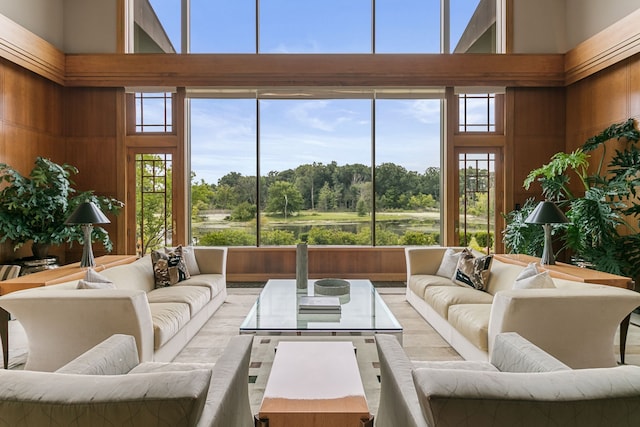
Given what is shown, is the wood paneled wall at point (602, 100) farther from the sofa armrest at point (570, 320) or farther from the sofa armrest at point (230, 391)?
the sofa armrest at point (230, 391)

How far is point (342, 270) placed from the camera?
6.10 metres

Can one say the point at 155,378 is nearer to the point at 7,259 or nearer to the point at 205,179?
the point at 7,259

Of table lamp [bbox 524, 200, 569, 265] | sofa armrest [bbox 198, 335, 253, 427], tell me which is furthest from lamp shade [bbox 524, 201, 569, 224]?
sofa armrest [bbox 198, 335, 253, 427]

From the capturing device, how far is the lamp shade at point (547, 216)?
3.58 m

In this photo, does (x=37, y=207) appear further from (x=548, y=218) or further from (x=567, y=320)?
(x=548, y=218)

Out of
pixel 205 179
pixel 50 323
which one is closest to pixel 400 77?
pixel 205 179

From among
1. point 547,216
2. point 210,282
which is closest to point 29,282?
point 210,282

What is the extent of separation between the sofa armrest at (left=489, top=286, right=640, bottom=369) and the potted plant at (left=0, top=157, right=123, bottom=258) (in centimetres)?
483

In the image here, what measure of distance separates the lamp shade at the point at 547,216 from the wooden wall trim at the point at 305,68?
9.01 ft

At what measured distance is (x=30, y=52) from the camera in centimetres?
480

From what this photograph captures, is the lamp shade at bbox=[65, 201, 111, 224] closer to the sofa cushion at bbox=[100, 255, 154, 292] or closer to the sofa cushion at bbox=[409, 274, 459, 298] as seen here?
the sofa cushion at bbox=[100, 255, 154, 292]

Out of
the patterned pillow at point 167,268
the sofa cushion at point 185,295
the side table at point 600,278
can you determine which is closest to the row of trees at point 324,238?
the patterned pillow at point 167,268

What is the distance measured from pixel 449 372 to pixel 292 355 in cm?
119

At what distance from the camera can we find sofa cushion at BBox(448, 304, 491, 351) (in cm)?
263
